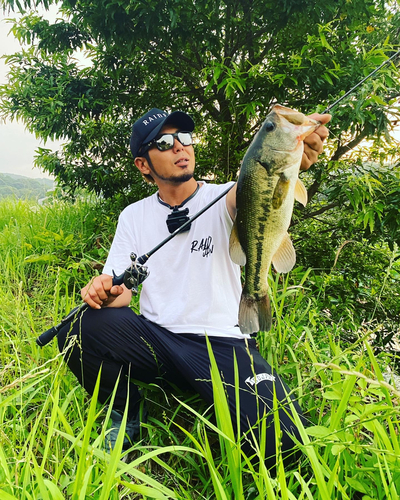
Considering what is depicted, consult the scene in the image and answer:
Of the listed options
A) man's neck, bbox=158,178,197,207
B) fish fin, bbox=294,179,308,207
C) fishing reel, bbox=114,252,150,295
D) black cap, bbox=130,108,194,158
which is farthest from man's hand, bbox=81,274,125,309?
fish fin, bbox=294,179,308,207

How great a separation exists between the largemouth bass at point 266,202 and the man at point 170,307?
0.35 metres

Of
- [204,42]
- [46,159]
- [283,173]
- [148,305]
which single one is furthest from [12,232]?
[283,173]

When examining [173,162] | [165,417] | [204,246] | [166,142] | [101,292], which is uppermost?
[166,142]

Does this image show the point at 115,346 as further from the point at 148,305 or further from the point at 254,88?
the point at 254,88

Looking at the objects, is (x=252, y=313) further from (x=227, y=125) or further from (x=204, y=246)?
(x=227, y=125)

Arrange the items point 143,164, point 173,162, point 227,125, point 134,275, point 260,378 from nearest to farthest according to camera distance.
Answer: point 260,378, point 134,275, point 173,162, point 143,164, point 227,125

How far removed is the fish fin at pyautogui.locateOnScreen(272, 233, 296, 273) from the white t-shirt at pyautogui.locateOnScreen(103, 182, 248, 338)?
496mm

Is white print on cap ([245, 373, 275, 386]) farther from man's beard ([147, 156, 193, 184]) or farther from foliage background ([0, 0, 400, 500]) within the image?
man's beard ([147, 156, 193, 184])

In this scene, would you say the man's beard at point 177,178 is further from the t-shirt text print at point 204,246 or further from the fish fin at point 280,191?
the fish fin at point 280,191

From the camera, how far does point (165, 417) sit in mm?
1591

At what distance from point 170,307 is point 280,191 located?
1036 mm

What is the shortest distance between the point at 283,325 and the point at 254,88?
7.39ft

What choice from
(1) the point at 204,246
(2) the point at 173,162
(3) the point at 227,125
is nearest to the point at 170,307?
(1) the point at 204,246

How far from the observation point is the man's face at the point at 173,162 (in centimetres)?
218
